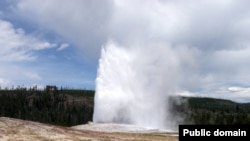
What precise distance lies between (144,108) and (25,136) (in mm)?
69297

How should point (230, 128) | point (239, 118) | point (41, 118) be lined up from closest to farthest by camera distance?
point (230, 128) < point (239, 118) < point (41, 118)

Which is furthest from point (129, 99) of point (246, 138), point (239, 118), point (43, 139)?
point (246, 138)

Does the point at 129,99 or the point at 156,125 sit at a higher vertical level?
the point at 129,99

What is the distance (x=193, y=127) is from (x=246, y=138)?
290 cm

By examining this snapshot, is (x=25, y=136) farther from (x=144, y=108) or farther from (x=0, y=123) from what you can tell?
(x=144, y=108)

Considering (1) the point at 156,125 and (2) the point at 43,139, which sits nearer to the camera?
(2) the point at 43,139

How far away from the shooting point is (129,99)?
10175cm

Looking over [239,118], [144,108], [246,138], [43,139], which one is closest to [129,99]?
[144,108]

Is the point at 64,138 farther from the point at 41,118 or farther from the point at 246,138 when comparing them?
the point at 41,118

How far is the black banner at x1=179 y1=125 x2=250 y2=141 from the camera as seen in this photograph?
64.7 ft

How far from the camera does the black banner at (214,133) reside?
64.7 feet

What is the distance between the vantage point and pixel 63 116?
17950cm

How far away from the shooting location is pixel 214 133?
64.8 ft

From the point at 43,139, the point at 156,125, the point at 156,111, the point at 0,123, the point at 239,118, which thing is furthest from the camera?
the point at 239,118
